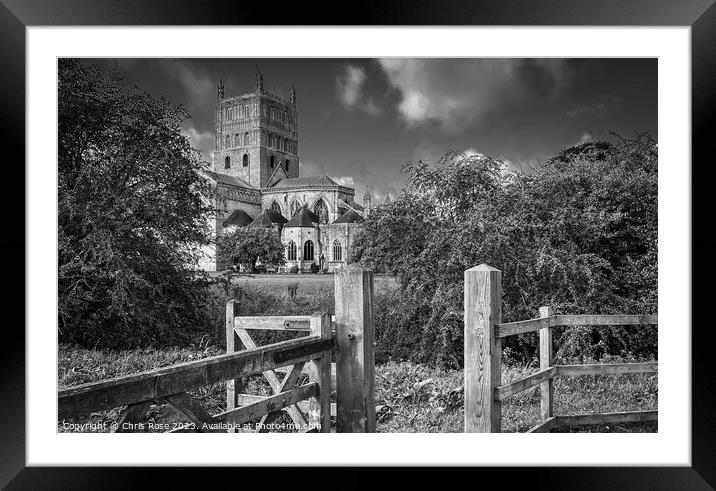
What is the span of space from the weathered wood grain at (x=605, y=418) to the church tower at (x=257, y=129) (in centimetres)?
378

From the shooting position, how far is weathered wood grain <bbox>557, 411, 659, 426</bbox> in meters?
3.89

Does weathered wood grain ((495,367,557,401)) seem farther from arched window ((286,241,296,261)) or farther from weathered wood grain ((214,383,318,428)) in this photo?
arched window ((286,241,296,261))

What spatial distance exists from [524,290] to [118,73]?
497cm

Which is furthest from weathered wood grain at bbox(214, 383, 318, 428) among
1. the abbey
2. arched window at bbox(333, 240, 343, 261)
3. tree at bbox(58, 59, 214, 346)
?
arched window at bbox(333, 240, 343, 261)

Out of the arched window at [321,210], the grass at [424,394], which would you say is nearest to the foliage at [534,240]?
the grass at [424,394]

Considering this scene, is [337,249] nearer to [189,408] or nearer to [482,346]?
[482,346]

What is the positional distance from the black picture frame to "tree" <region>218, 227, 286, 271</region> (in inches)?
186

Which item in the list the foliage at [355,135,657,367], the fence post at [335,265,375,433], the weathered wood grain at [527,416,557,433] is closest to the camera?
the fence post at [335,265,375,433]

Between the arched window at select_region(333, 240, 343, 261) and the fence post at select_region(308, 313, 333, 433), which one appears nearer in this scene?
the fence post at select_region(308, 313, 333, 433)

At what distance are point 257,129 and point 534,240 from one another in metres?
4.48
